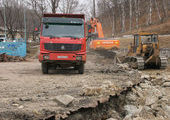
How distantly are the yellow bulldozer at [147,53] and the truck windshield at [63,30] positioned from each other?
490 centimetres


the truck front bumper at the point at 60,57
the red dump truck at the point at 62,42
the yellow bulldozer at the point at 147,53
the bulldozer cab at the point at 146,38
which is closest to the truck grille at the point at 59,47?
the red dump truck at the point at 62,42

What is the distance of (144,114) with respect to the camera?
194 inches

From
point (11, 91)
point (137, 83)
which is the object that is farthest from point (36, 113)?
point (137, 83)

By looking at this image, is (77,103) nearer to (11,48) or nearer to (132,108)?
(132,108)

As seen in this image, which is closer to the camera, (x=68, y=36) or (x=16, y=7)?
(x=68, y=36)

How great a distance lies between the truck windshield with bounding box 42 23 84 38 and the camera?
9180mm

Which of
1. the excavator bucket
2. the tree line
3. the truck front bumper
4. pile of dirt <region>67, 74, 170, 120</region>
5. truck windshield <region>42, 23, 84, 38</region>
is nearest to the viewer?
pile of dirt <region>67, 74, 170, 120</region>

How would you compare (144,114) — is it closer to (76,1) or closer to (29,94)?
(29,94)

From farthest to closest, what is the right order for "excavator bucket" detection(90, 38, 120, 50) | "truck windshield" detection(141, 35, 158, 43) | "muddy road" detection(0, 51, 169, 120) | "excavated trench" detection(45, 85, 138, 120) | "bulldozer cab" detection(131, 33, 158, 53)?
"excavator bucket" detection(90, 38, 120, 50) < "truck windshield" detection(141, 35, 158, 43) < "bulldozer cab" detection(131, 33, 158, 53) < "excavated trench" detection(45, 85, 138, 120) < "muddy road" detection(0, 51, 169, 120)

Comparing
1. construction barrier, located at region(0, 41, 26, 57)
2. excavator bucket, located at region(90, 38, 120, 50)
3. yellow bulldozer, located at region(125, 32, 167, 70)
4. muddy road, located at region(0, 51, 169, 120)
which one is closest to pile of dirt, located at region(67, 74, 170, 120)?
muddy road, located at region(0, 51, 169, 120)

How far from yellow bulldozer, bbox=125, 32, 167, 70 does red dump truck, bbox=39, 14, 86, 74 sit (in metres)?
4.88

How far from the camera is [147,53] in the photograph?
1348 centimetres

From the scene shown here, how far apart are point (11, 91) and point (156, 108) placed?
12.9 ft

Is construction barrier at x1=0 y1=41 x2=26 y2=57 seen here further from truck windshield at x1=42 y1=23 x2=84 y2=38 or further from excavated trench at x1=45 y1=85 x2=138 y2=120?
excavated trench at x1=45 y1=85 x2=138 y2=120
